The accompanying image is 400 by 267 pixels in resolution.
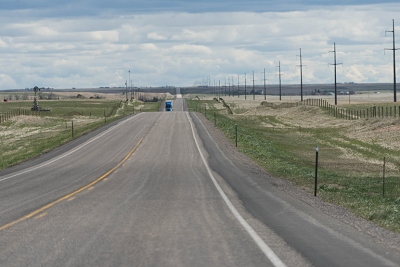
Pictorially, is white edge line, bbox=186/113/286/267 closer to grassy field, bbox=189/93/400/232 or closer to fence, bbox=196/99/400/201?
grassy field, bbox=189/93/400/232

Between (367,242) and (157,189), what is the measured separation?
10902 mm

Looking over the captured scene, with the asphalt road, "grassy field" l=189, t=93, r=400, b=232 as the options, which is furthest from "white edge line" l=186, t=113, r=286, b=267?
"grassy field" l=189, t=93, r=400, b=232

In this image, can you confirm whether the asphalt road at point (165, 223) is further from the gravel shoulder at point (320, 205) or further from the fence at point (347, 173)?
the fence at point (347, 173)

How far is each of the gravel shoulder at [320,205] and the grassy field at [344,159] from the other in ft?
1.10

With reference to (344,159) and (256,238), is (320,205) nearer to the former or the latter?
(256,238)

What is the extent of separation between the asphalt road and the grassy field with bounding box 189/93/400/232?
1.79 metres

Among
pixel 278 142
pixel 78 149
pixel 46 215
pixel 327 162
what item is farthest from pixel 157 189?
pixel 278 142

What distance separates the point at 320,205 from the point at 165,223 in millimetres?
5175

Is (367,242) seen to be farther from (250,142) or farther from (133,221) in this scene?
(250,142)

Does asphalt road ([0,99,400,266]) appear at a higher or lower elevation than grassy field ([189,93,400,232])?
higher

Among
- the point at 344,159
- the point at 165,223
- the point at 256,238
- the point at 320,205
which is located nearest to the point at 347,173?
the point at 344,159

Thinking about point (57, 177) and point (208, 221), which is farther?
point (57, 177)

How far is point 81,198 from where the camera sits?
1936cm

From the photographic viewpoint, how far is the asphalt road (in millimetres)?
10586
